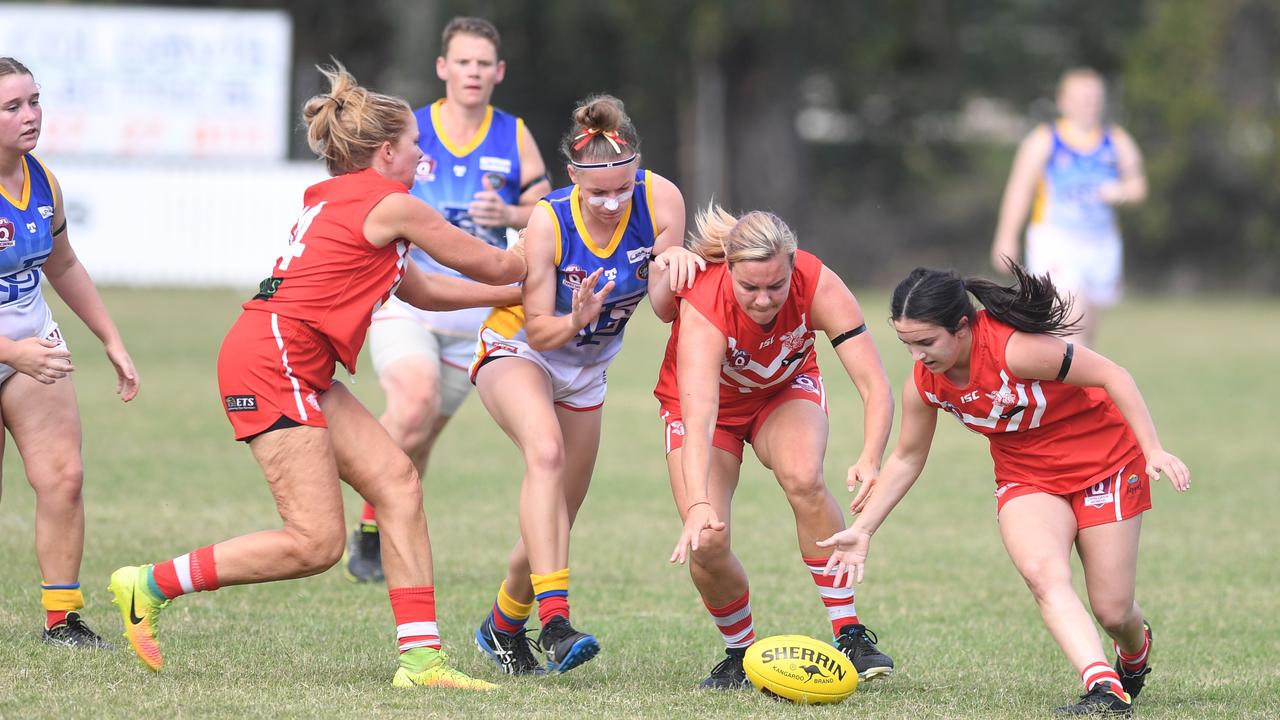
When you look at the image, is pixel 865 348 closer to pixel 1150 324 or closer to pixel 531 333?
pixel 531 333

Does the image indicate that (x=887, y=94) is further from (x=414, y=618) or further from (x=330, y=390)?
(x=414, y=618)

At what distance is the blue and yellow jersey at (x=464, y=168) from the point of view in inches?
289

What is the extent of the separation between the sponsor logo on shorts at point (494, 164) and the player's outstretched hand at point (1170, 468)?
3.55 meters

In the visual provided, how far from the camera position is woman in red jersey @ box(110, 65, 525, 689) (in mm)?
4926

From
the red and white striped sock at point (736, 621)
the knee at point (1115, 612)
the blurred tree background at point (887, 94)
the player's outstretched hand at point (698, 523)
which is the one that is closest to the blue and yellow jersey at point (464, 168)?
the red and white striped sock at point (736, 621)

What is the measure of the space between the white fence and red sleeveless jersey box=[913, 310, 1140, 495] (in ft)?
57.1

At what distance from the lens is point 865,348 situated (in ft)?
17.3

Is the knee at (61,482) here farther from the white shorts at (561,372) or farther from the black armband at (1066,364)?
the black armband at (1066,364)

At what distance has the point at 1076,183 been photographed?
11.6 meters

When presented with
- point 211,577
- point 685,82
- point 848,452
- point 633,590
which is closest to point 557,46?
point 685,82

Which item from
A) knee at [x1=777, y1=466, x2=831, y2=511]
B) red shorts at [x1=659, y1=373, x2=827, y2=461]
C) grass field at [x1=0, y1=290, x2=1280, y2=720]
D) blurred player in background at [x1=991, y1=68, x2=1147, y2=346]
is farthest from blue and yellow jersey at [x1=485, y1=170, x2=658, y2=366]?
blurred player in background at [x1=991, y1=68, x2=1147, y2=346]

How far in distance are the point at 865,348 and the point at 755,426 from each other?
51cm

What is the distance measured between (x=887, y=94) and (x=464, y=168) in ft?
89.7

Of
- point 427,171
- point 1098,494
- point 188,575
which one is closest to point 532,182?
point 427,171
